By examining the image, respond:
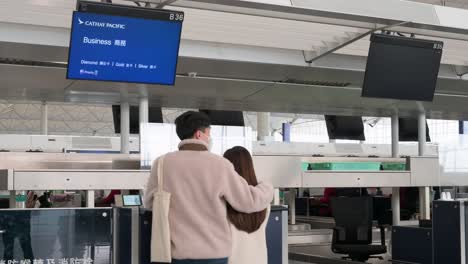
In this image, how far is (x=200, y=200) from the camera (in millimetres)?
2975

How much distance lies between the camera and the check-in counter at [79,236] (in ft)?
13.1

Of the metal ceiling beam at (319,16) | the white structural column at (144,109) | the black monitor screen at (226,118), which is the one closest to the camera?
the metal ceiling beam at (319,16)

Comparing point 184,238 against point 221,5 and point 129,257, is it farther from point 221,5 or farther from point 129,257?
point 221,5

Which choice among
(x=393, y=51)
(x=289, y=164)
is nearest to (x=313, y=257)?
(x=289, y=164)

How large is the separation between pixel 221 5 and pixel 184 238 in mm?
2946

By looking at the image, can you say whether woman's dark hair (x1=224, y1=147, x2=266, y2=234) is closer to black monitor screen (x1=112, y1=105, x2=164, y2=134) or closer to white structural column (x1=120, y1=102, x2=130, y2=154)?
white structural column (x1=120, y1=102, x2=130, y2=154)

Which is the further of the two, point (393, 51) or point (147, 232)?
point (393, 51)

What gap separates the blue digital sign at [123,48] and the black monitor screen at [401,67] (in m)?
1.99

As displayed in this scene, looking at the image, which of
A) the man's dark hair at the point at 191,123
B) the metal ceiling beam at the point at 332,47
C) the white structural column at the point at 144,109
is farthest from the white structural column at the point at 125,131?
the man's dark hair at the point at 191,123

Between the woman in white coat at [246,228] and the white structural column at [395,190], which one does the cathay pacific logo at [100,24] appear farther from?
the white structural column at [395,190]

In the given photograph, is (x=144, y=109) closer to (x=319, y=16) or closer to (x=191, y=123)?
(x=319, y=16)

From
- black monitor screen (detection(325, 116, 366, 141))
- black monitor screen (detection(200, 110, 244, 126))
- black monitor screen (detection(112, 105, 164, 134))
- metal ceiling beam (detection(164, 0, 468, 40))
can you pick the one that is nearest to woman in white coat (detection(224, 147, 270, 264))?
metal ceiling beam (detection(164, 0, 468, 40))

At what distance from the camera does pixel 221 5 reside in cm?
547

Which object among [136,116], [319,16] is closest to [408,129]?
[136,116]
